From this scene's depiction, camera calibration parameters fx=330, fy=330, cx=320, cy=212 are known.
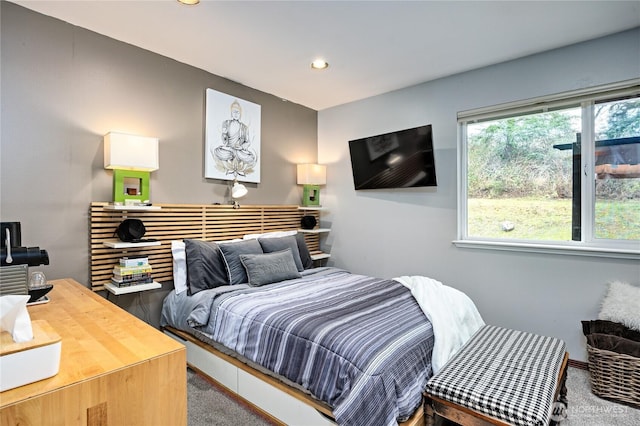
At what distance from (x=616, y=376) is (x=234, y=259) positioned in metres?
2.91

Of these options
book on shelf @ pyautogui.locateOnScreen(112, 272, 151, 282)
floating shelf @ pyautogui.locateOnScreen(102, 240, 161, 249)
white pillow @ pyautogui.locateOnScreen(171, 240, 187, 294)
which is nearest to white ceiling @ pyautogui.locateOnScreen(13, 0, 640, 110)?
floating shelf @ pyautogui.locateOnScreen(102, 240, 161, 249)

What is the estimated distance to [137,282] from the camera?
8.43 feet

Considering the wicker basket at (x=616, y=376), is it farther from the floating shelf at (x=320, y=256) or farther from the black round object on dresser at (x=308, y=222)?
the black round object on dresser at (x=308, y=222)

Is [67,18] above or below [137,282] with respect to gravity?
above

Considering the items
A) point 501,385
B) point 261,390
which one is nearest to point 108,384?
point 261,390

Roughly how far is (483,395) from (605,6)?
102 inches

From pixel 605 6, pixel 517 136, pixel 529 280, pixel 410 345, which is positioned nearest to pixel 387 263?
pixel 529 280

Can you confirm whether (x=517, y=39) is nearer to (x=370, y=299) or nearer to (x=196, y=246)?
(x=370, y=299)

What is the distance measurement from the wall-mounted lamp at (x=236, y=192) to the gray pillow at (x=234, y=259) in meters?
0.58

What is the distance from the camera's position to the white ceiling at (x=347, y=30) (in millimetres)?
2229

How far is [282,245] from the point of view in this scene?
3.29m

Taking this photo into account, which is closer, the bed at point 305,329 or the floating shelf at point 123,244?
the bed at point 305,329

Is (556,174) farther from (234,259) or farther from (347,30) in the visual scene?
(234,259)

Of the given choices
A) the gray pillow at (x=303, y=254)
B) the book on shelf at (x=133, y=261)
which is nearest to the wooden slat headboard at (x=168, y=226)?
the book on shelf at (x=133, y=261)
